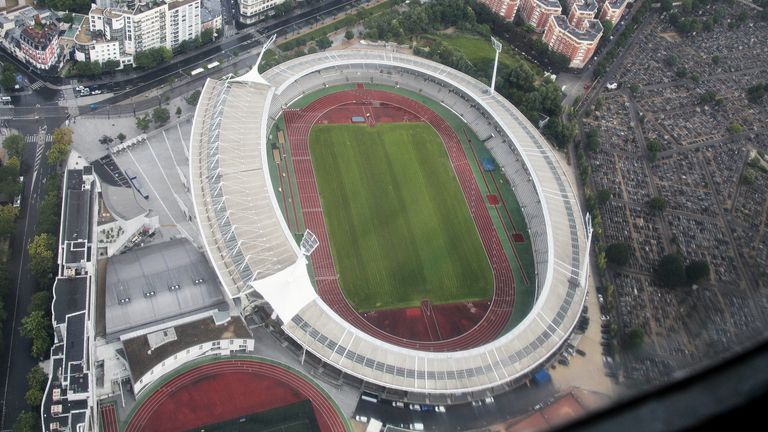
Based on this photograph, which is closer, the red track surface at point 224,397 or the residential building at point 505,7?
the red track surface at point 224,397

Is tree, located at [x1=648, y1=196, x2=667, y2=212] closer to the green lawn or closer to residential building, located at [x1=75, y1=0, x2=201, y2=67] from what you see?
the green lawn

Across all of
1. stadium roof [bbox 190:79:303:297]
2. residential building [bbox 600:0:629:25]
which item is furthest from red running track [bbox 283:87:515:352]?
residential building [bbox 600:0:629:25]

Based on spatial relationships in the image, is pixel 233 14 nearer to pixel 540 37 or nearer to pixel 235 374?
pixel 540 37

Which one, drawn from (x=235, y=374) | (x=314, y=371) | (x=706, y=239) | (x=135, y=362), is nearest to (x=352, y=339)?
(x=314, y=371)

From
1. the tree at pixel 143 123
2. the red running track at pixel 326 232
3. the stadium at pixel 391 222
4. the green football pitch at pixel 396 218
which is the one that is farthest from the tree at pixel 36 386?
the tree at pixel 143 123

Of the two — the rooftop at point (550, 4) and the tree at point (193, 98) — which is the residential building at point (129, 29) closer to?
the tree at point (193, 98)
